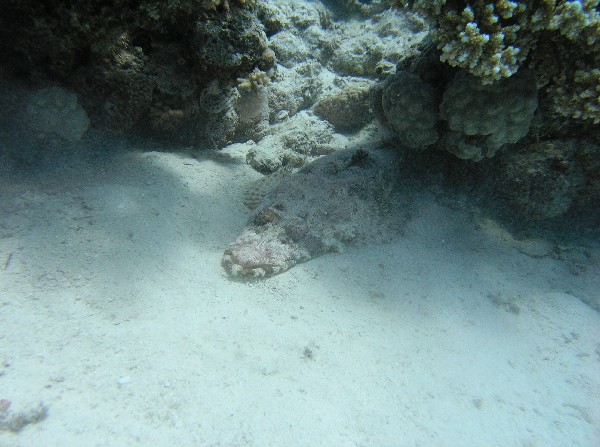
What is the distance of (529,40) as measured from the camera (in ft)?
10.9

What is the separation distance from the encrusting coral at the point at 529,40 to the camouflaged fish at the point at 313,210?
1.65 m

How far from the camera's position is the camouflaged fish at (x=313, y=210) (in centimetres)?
361

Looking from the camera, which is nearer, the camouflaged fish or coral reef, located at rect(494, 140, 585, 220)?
the camouflaged fish

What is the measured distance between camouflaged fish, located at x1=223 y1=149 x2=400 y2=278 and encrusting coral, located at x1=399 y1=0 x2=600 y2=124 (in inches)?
64.8

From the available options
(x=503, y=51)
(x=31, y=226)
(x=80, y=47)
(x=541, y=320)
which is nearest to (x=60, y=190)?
(x=31, y=226)

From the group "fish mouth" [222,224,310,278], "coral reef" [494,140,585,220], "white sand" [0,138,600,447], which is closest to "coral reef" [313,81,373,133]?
"coral reef" [494,140,585,220]

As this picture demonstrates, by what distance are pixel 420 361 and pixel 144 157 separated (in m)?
4.18

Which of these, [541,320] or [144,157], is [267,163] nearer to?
[144,157]

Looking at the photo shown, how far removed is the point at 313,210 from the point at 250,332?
1.70 meters

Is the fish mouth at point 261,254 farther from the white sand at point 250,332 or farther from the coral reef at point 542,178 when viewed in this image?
the coral reef at point 542,178

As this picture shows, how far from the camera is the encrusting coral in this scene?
3.09 m

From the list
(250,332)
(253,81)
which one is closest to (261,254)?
(250,332)

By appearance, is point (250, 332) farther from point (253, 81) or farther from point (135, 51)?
point (253, 81)

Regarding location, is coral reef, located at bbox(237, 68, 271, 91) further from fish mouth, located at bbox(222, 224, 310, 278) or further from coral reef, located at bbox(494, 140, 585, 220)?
coral reef, located at bbox(494, 140, 585, 220)
